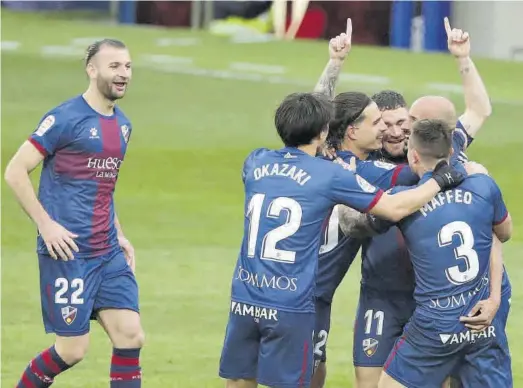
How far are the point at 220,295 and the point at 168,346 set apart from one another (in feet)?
5.92

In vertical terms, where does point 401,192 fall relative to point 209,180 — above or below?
above

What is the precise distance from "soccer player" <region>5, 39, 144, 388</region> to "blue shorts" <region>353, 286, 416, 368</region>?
1403 mm

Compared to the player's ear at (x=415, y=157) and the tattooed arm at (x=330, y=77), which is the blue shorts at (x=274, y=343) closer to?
the player's ear at (x=415, y=157)

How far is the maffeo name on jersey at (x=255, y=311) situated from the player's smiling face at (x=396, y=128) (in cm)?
148

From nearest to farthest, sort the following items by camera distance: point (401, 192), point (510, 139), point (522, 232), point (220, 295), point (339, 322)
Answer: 1. point (401, 192)
2. point (339, 322)
3. point (220, 295)
4. point (522, 232)
5. point (510, 139)

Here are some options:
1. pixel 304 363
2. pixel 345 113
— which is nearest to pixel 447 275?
pixel 304 363

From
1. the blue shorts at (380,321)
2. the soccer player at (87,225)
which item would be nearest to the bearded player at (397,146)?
the blue shorts at (380,321)

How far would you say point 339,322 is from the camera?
12703 mm

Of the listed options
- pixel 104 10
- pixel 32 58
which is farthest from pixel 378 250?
pixel 104 10

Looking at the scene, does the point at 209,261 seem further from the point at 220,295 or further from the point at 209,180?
the point at 209,180

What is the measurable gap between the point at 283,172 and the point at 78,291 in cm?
174

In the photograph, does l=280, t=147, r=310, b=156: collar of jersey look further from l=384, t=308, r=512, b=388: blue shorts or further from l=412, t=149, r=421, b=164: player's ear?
l=384, t=308, r=512, b=388: blue shorts

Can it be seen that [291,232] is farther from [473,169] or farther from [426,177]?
[473,169]

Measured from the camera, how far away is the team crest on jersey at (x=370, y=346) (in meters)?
8.92
